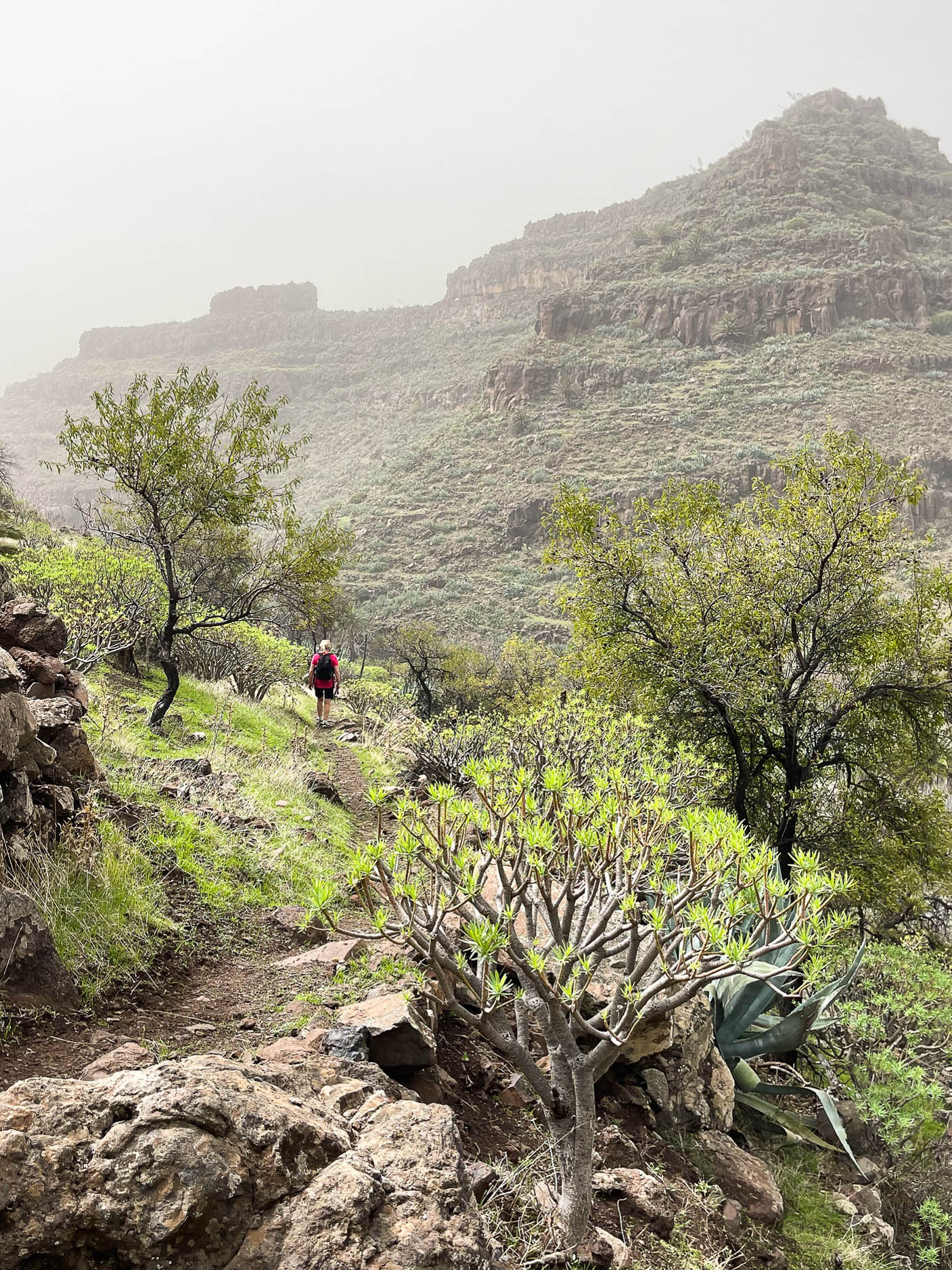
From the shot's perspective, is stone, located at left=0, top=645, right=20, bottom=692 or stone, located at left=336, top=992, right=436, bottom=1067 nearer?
stone, located at left=336, top=992, right=436, bottom=1067

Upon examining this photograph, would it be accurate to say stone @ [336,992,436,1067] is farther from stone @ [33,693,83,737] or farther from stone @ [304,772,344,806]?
stone @ [304,772,344,806]

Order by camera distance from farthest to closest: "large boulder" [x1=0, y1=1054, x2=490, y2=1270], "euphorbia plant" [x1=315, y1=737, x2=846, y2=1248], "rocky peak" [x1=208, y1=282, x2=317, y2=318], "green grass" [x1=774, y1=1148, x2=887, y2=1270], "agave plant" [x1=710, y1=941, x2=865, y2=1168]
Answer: "rocky peak" [x1=208, y1=282, x2=317, y2=318]
"agave plant" [x1=710, y1=941, x2=865, y2=1168]
"green grass" [x1=774, y1=1148, x2=887, y2=1270]
"euphorbia plant" [x1=315, y1=737, x2=846, y2=1248]
"large boulder" [x1=0, y1=1054, x2=490, y2=1270]

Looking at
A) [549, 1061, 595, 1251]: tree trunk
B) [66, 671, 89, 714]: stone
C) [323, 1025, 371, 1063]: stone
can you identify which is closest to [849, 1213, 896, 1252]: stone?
[549, 1061, 595, 1251]: tree trunk

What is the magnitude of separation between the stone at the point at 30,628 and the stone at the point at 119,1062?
3856mm

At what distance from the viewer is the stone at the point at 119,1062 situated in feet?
7.76

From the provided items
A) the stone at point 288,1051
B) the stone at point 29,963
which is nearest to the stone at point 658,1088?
the stone at point 288,1051

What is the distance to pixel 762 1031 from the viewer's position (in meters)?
4.77

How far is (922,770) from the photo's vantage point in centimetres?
984

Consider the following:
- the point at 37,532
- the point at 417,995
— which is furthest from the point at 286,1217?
the point at 37,532

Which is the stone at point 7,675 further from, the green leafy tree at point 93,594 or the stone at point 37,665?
the green leafy tree at point 93,594

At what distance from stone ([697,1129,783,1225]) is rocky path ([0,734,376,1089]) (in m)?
2.21

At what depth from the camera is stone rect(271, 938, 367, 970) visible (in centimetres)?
423

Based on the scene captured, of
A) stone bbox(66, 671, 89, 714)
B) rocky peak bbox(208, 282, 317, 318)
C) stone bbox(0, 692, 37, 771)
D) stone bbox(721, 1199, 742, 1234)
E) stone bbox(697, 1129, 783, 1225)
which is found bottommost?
stone bbox(697, 1129, 783, 1225)

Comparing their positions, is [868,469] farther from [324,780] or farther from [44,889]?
[44,889]
